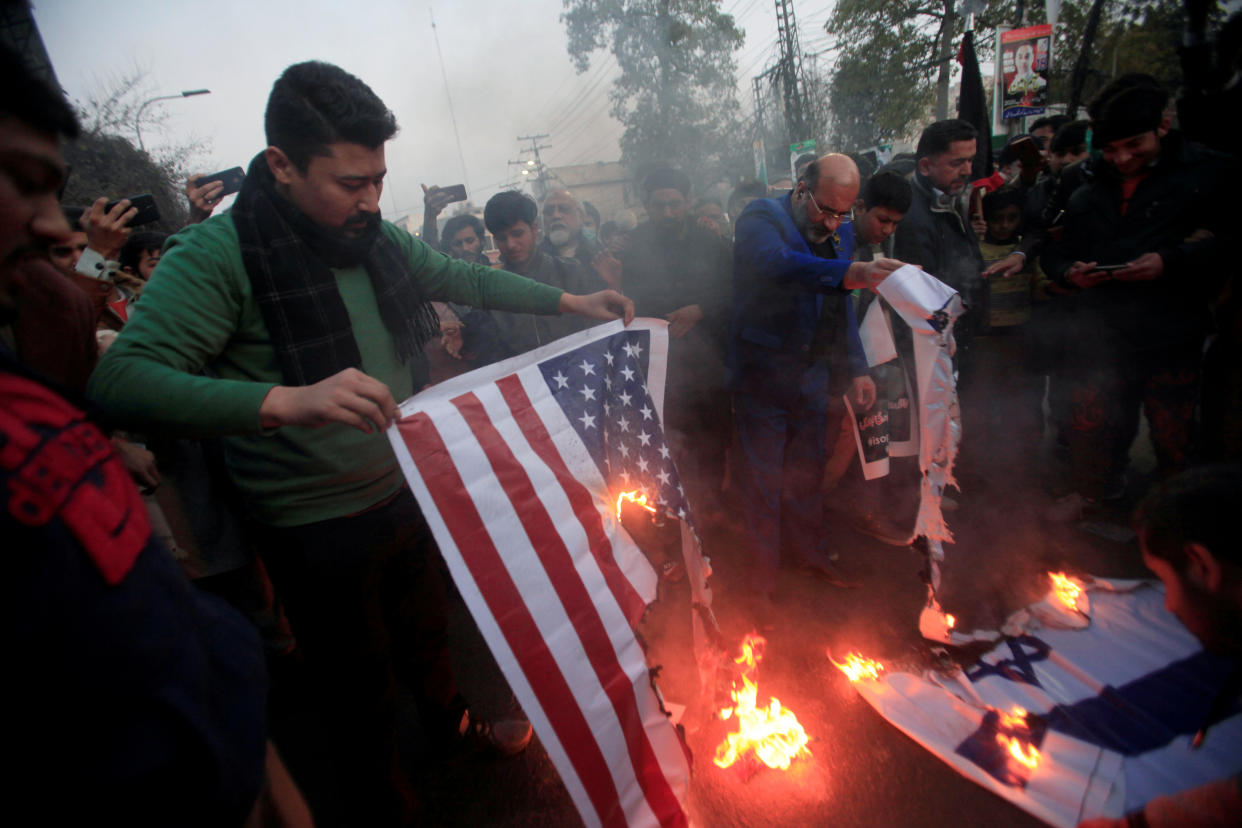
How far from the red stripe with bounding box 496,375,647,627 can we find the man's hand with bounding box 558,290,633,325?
0.42m

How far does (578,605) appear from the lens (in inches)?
69.1

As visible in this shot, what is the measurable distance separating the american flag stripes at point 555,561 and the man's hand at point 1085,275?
3073 mm

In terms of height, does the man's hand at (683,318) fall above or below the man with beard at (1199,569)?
above

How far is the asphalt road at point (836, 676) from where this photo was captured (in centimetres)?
207

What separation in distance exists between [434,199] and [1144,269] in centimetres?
527

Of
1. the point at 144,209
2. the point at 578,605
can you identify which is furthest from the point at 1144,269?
the point at 144,209

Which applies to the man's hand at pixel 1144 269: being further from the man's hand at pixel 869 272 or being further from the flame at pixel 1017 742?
the flame at pixel 1017 742

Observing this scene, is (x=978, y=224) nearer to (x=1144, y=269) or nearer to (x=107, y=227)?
(x=1144, y=269)

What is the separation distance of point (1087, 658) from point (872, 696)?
924 mm

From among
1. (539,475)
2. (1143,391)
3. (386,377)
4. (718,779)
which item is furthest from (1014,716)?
(386,377)

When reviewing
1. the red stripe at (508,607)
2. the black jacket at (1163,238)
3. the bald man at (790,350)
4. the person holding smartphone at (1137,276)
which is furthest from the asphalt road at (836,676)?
the black jacket at (1163,238)

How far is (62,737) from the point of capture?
2.25ft

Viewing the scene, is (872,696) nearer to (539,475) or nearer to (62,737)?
(539,475)

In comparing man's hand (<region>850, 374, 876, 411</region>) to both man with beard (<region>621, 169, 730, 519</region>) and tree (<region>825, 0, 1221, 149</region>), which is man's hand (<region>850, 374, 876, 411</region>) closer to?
man with beard (<region>621, 169, 730, 519</region>)
